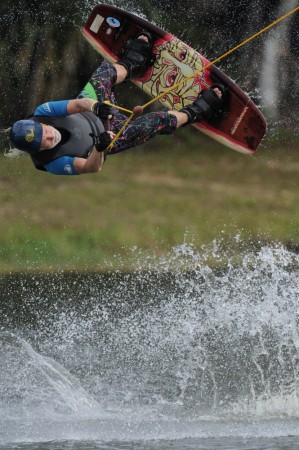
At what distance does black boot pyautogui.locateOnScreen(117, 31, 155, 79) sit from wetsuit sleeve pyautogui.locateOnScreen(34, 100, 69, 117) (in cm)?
92

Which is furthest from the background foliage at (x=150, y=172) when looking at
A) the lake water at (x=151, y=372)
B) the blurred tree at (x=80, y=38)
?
the lake water at (x=151, y=372)

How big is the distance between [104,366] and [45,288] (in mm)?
4088

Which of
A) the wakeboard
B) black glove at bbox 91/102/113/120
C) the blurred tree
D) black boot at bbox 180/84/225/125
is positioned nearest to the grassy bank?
the blurred tree

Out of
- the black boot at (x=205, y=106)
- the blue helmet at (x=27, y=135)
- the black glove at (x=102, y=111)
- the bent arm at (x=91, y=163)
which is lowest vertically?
the bent arm at (x=91, y=163)

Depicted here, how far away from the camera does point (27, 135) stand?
25.3 ft

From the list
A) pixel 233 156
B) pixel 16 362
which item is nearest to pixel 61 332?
pixel 16 362

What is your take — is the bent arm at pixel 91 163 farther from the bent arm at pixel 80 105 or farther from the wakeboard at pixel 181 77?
the wakeboard at pixel 181 77

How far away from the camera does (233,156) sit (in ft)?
51.5

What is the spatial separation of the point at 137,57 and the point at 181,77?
45 centimetres

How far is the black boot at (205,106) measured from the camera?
859 cm

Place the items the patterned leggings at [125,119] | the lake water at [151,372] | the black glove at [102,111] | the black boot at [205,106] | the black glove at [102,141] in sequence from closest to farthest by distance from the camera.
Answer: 1. the lake water at [151,372]
2. the black glove at [102,141]
3. the black glove at [102,111]
4. the patterned leggings at [125,119]
5. the black boot at [205,106]

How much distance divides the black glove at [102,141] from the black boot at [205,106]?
1.09m

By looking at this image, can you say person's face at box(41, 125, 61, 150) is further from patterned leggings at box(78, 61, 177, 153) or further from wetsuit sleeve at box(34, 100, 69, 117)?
patterned leggings at box(78, 61, 177, 153)

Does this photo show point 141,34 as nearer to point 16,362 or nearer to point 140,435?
point 16,362
